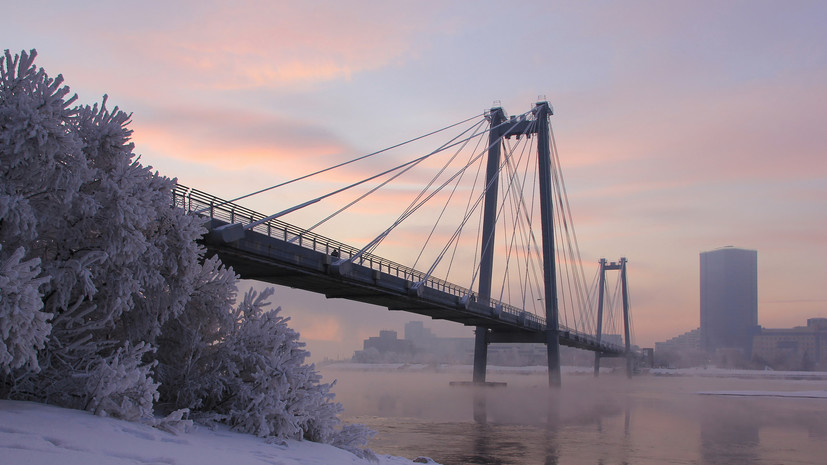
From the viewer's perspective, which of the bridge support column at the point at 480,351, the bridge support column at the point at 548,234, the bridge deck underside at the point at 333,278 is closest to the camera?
the bridge deck underside at the point at 333,278

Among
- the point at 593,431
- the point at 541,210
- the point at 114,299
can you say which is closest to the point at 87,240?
the point at 114,299

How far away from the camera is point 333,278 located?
3400 centimetres

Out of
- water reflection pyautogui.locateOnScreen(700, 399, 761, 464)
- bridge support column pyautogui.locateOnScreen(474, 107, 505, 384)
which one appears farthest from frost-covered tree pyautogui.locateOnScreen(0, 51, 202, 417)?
bridge support column pyautogui.locateOnScreen(474, 107, 505, 384)

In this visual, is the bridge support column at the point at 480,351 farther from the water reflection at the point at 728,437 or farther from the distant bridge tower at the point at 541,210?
the water reflection at the point at 728,437

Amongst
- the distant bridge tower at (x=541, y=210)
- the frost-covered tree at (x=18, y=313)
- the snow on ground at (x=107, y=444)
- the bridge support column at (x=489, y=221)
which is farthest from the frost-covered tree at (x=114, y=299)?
the distant bridge tower at (x=541, y=210)

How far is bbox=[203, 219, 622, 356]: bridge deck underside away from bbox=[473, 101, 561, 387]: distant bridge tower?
24.6 ft

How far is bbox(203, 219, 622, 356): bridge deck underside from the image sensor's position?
27.8m

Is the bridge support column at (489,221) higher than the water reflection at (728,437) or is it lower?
higher

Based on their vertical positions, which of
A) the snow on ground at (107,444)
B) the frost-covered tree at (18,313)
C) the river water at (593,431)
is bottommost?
the river water at (593,431)

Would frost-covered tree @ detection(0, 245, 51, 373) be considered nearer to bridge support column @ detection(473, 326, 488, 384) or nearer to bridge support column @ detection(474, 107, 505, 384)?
bridge support column @ detection(474, 107, 505, 384)

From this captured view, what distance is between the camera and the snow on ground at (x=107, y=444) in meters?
7.68

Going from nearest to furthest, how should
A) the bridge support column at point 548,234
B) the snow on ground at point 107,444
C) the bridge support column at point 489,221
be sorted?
the snow on ground at point 107,444, the bridge support column at point 489,221, the bridge support column at point 548,234

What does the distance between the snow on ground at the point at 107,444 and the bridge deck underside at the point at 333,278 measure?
517 inches

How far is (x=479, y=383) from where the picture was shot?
68.6 m
